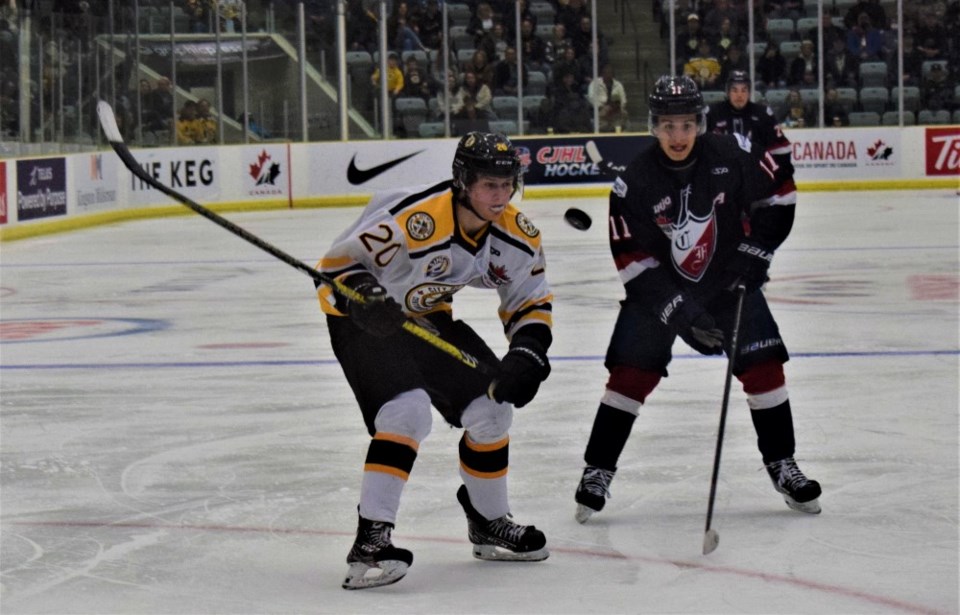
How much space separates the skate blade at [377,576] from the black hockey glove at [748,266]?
1.27m

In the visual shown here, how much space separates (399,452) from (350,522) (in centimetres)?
67

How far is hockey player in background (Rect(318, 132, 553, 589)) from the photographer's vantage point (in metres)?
3.53

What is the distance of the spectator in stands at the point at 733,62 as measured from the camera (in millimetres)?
18828

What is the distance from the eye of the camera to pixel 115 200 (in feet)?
55.3

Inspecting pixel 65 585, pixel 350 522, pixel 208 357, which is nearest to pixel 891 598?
pixel 350 522

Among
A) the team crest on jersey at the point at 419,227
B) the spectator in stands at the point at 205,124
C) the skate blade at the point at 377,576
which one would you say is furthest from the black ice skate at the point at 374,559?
the spectator in stands at the point at 205,124

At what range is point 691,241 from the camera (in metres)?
4.27

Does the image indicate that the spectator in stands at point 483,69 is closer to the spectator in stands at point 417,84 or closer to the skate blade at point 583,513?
the spectator in stands at point 417,84

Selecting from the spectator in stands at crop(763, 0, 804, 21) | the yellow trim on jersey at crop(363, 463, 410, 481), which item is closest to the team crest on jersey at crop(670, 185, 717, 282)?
the yellow trim on jersey at crop(363, 463, 410, 481)

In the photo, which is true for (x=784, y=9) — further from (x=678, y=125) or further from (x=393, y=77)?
(x=678, y=125)

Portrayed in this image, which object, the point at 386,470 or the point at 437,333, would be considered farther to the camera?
the point at 437,333

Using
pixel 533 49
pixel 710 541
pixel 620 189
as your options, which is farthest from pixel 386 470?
pixel 533 49

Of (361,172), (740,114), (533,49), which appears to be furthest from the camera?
(533,49)

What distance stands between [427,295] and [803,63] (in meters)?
16.0
